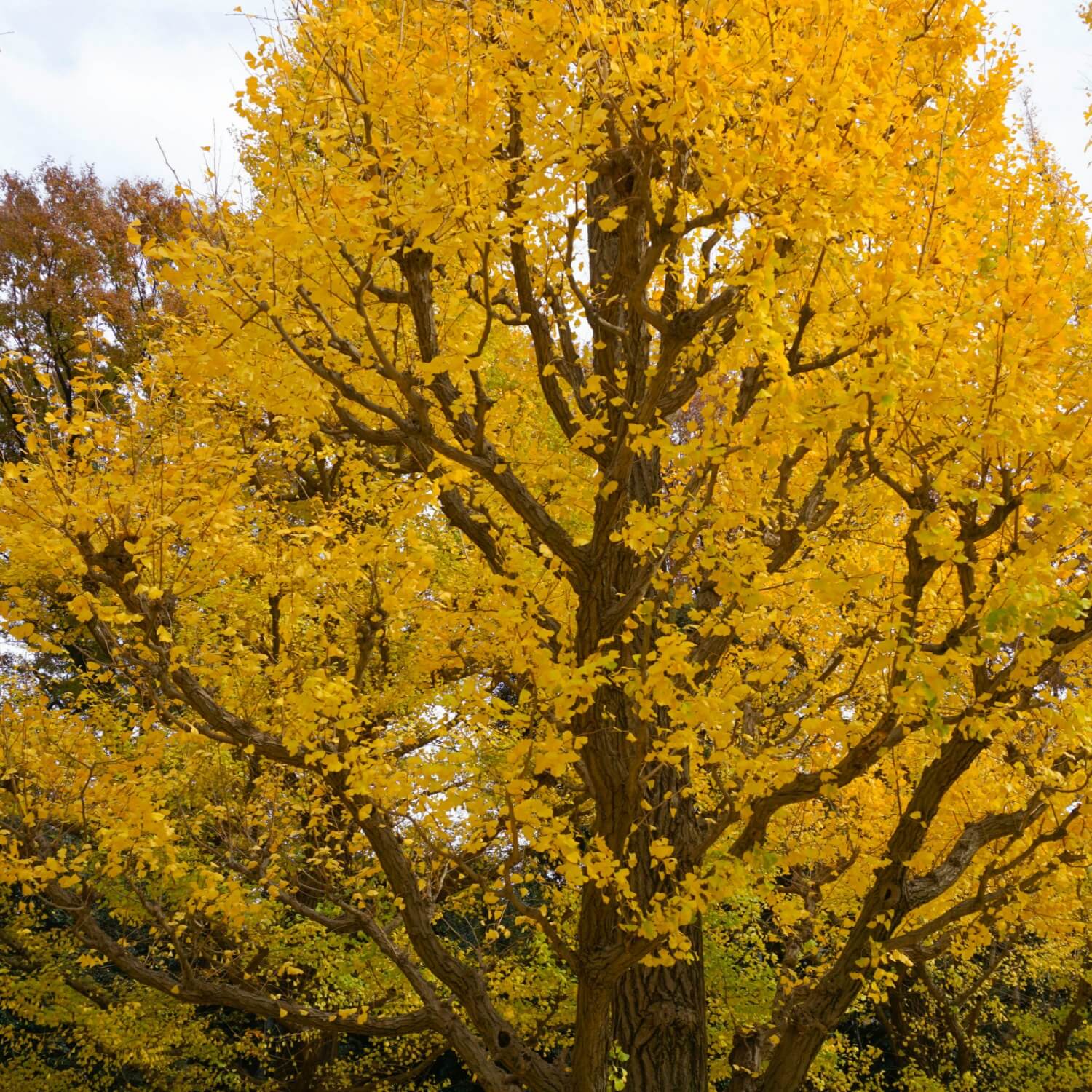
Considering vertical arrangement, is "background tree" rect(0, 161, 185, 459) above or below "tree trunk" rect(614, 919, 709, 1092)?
above

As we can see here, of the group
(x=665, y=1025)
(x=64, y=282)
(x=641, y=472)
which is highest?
(x=64, y=282)

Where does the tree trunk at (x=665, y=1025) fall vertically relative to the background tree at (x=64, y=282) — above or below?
below

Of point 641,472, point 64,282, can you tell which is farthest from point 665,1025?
point 64,282

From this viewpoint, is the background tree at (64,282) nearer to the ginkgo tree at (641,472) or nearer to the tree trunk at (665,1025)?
the ginkgo tree at (641,472)

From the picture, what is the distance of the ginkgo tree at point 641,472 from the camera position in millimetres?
A: 3916

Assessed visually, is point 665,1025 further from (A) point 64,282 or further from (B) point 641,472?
(A) point 64,282

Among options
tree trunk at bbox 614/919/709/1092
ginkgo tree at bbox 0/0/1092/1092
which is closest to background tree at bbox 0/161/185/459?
ginkgo tree at bbox 0/0/1092/1092

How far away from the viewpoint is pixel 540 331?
5031mm

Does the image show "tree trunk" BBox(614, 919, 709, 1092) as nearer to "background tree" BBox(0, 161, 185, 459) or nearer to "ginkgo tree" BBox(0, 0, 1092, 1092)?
"ginkgo tree" BBox(0, 0, 1092, 1092)

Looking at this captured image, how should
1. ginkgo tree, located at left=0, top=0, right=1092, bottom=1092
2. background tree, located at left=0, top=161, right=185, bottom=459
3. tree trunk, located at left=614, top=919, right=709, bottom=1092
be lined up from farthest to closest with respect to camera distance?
background tree, located at left=0, top=161, right=185, bottom=459 → tree trunk, located at left=614, top=919, right=709, bottom=1092 → ginkgo tree, located at left=0, top=0, right=1092, bottom=1092

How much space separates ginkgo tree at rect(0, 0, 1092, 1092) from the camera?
3.92 meters

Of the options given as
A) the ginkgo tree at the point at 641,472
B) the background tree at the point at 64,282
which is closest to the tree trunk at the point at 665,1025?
the ginkgo tree at the point at 641,472

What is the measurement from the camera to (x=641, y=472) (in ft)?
20.2

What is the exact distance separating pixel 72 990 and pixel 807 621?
824 cm
